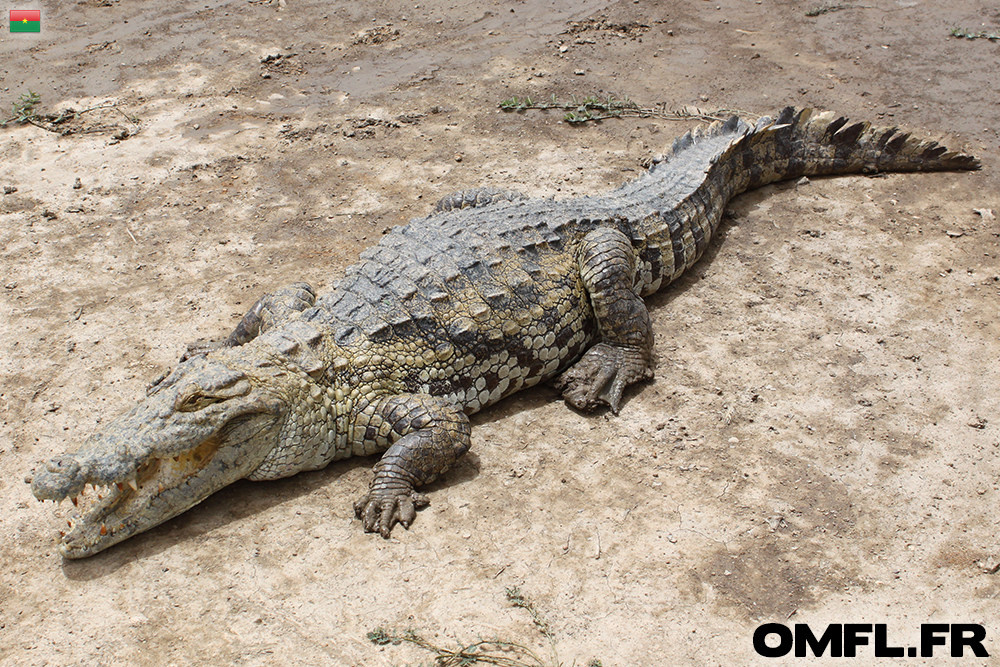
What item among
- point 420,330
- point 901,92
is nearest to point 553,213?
point 420,330

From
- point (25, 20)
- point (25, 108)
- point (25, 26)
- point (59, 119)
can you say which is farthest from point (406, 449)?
point (25, 20)

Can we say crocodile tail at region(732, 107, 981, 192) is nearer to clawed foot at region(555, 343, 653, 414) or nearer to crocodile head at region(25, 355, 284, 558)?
clawed foot at region(555, 343, 653, 414)

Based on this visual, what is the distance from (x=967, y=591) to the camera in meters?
3.62

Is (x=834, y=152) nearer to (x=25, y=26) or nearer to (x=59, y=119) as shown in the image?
(x=59, y=119)

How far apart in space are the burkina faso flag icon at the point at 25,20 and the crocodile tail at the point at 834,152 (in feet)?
30.8

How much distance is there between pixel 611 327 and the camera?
5.04 meters

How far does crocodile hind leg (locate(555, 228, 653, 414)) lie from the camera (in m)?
4.89

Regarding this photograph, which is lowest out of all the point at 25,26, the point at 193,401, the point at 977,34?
the point at 977,34

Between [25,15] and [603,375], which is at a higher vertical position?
[25,15]

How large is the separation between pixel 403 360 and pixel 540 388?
1.07 meters

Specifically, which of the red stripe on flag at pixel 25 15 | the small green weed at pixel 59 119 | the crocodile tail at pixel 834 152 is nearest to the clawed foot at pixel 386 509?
the crocodile tail at pixel 834 152

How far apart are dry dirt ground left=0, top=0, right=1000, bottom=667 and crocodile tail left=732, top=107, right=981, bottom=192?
161 mm

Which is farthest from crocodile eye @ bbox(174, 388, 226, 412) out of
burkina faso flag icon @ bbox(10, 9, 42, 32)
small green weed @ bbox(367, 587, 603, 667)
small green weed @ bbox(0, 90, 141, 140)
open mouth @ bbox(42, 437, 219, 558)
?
burkina faso flag icon @ bbox(10, 9, 42, 32)

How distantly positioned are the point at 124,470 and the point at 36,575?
729 millimetres
